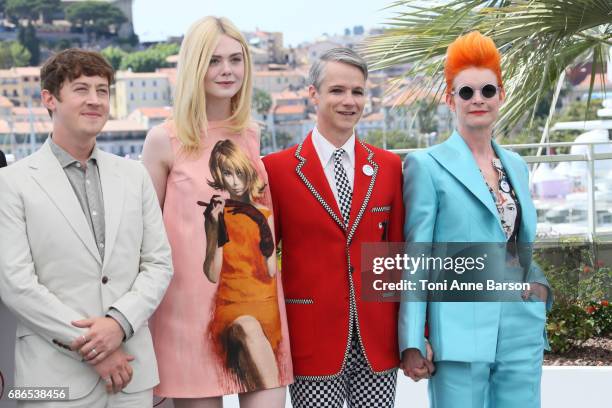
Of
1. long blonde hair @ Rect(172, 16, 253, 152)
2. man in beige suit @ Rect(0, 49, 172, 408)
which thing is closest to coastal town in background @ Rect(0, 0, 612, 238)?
long blonde hair @ Rect(172, 16, 253, 152)

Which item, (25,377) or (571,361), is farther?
(571,361)

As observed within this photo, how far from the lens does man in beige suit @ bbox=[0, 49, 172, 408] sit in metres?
2.55

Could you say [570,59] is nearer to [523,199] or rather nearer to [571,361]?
[571,361]

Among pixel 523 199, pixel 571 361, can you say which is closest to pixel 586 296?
pixel 571 361

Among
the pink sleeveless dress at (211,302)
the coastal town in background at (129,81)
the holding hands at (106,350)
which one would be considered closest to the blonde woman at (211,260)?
the pink sleeveless dress at (211,302)

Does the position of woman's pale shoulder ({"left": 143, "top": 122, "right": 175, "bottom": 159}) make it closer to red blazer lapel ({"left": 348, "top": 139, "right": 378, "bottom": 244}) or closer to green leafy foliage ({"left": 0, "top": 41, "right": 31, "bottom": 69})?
red blazer lapel ({"left": 348, "top": 139, "right": 378, "bottom": 244})

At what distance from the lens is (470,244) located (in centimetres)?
290

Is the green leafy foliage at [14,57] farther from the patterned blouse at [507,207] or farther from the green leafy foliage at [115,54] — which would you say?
the patterned blouse at [507,207]

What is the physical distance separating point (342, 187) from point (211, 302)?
52cm

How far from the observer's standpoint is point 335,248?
115 inches

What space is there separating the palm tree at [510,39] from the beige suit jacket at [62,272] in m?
3.18

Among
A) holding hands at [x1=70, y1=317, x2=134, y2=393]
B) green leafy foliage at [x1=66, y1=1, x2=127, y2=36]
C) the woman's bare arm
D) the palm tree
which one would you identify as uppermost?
green leafy foliage at [x1=66, y1=1, x2=127, y2=36]

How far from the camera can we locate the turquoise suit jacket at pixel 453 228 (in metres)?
2.86

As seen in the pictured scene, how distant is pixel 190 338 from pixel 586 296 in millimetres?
3915
